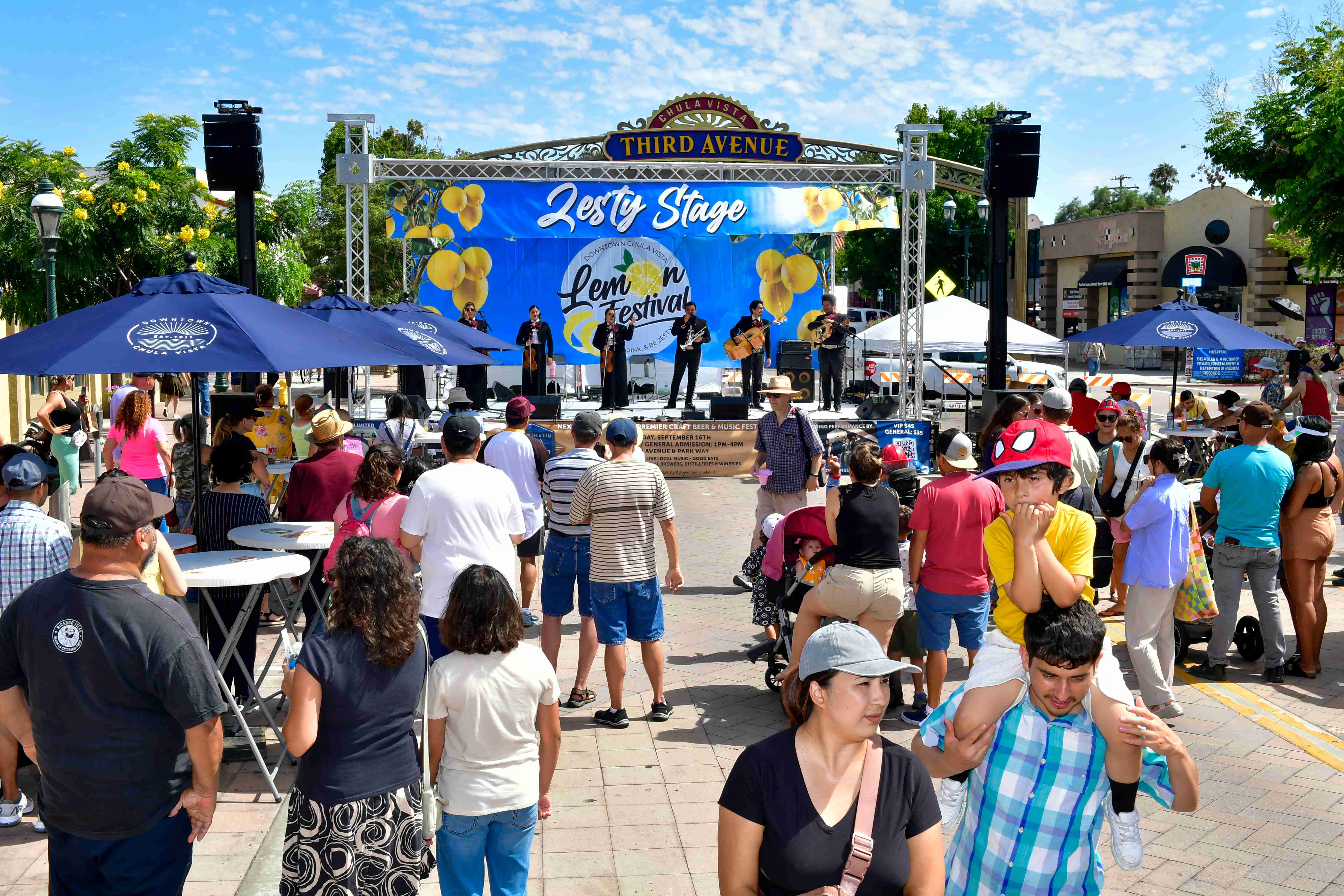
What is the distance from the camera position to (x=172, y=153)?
18.7 meters

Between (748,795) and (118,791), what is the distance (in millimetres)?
1990

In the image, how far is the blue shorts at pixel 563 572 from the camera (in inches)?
275

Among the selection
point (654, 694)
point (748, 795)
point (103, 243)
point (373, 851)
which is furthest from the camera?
point (103, 243)

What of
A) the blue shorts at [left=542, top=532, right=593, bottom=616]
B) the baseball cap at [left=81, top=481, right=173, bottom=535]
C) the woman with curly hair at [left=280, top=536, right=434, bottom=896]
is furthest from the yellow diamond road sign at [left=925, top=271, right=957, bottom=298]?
the baseball cap at [left=81, top=481, right=173, bottom=535]

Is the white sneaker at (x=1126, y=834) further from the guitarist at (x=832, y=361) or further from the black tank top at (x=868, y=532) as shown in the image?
the guitarist at (x=832, y=361)

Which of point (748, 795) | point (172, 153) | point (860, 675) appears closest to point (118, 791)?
point (748, 795)

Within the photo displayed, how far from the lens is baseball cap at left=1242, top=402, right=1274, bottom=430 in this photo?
7426 millimetres

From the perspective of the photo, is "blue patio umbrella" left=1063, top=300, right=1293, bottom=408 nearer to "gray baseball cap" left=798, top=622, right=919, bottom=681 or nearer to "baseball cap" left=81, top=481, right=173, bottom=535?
"gray baseball cap" left=798, top=622, right=919, bottom=681

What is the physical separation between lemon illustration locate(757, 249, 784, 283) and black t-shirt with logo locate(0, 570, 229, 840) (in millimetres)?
18815

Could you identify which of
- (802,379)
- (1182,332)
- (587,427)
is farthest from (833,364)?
(587,427)

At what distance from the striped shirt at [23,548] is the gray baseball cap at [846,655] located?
3606mm

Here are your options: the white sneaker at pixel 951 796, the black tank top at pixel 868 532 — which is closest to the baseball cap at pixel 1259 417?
the black tank top at pixel 868 532

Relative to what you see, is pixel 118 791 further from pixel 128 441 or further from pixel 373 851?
pixel 128 441

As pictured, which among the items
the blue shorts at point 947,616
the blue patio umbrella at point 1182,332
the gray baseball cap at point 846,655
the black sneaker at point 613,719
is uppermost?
the blue patio umbrella at point 1182,332
